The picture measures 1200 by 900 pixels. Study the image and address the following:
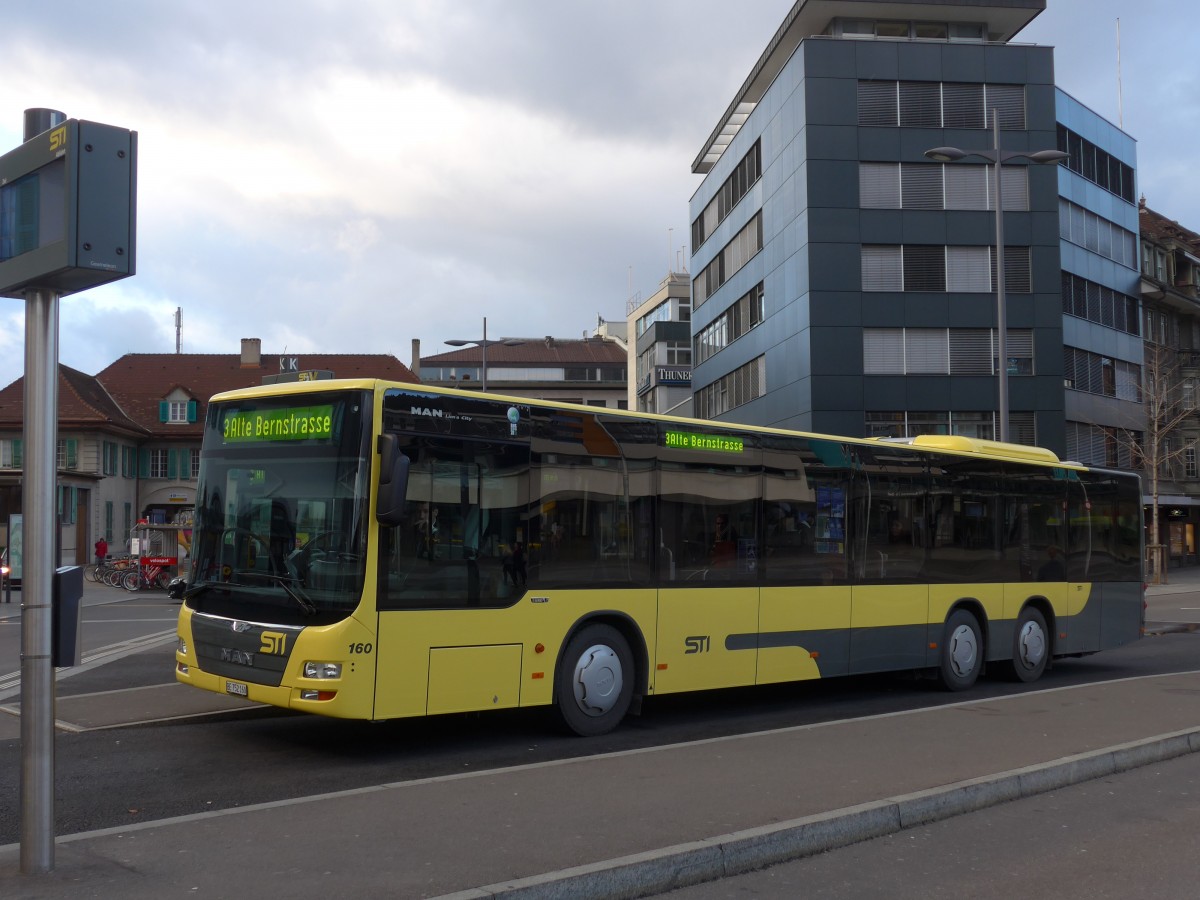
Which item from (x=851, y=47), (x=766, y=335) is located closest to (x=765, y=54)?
(x=851, y=47)

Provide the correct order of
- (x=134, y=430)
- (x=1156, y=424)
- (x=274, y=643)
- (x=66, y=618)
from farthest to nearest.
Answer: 1. (x=134, y=430)
2. (x=1156, y=424)
3. (x=274, y=643)
4. (x=66, y=618)

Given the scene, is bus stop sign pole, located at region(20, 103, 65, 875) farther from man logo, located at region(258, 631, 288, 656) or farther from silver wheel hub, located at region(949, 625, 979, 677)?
silver wheel hub, located at region(949, 625, 979, 677)

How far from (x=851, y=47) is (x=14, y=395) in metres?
41.6

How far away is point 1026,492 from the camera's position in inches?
597

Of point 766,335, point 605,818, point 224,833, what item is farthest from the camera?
point 766,335

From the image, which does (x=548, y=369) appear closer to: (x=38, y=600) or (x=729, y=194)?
(x=729, y=194)

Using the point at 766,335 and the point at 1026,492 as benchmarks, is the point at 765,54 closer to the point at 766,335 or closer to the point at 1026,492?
the point at 766,335

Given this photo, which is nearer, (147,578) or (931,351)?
(147,578)

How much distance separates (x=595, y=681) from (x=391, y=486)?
287 centimetres

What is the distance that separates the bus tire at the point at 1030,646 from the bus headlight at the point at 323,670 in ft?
31.4

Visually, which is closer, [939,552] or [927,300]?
[939,552]

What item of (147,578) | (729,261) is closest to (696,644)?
Answer: (147,578)

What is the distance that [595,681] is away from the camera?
10.2m

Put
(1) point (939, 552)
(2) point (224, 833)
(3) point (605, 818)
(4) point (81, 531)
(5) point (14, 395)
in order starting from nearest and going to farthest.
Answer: (2) point (224, 833)
(3) point (605, 818)
(1) point (939, 552)
(4) point (81, 531)
(5) point (14, 395)
